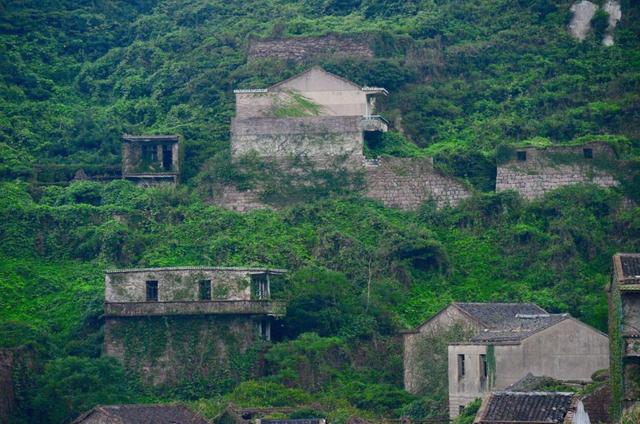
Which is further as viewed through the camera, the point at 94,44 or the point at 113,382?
the point at 94,44

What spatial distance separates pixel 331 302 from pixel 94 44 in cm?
2678

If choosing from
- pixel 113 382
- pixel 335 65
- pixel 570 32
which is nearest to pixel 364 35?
pixel 335 65

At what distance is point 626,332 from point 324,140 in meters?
31.6

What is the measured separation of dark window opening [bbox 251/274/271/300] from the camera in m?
71.9

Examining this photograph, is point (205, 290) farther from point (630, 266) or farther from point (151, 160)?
point (630, 266)

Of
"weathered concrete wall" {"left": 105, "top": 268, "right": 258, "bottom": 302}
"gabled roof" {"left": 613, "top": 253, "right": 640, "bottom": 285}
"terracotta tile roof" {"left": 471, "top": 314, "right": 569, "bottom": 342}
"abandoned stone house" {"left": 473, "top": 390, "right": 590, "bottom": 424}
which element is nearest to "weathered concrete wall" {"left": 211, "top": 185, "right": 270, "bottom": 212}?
"weathered concrete wall" {"left": 105, "top": 268, "right": 258, "bottom": 302}

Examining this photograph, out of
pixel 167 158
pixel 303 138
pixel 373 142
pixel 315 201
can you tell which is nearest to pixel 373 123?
pixel 373 142

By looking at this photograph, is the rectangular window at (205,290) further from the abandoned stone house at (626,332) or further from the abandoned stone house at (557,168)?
the abandoned stone house at (626,332)

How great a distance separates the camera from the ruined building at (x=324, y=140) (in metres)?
78.8

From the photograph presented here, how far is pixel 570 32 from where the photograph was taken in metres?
A: 88.2

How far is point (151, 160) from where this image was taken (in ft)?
266

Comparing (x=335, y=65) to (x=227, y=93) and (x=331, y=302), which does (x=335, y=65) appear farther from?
(x=331, y=302)

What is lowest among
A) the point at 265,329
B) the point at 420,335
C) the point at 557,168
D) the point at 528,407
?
the point at 528,407

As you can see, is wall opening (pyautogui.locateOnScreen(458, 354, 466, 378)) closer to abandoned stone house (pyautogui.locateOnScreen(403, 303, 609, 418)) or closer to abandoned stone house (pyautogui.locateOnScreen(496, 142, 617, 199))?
abandoned stone house (pyautogui.locateOnScreen(403, 303, 609, 418))
